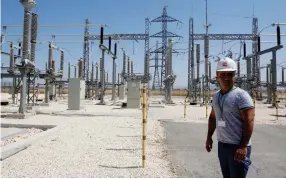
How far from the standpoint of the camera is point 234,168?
2.96 metres

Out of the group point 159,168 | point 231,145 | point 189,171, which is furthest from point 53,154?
point 231,145

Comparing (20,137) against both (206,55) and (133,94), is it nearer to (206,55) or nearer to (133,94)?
(133,94)

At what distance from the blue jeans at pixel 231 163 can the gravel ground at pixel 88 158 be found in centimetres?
176

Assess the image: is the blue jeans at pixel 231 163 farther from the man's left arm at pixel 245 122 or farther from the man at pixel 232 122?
the man's left arm at pixel 245 122

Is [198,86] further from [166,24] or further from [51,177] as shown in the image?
[51,177]

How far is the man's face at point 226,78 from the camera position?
10.2 feet

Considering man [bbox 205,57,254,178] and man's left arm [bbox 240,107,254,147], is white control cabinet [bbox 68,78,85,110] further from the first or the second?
man's left arm [bbox 240,107,254,147]

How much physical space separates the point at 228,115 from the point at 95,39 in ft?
137

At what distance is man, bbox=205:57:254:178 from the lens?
2.91 m

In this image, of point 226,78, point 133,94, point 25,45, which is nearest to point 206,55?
point 133,94

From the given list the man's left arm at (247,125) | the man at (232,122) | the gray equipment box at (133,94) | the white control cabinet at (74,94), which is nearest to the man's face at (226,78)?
the man at (232,122)

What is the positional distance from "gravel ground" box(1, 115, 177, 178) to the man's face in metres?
2.21

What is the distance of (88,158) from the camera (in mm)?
5730

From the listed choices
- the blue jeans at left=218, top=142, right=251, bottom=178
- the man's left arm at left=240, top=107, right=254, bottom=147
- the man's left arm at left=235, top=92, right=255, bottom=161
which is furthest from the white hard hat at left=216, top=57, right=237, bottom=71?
the blue jeans at left=218, top=142, right=251, bottom=178
